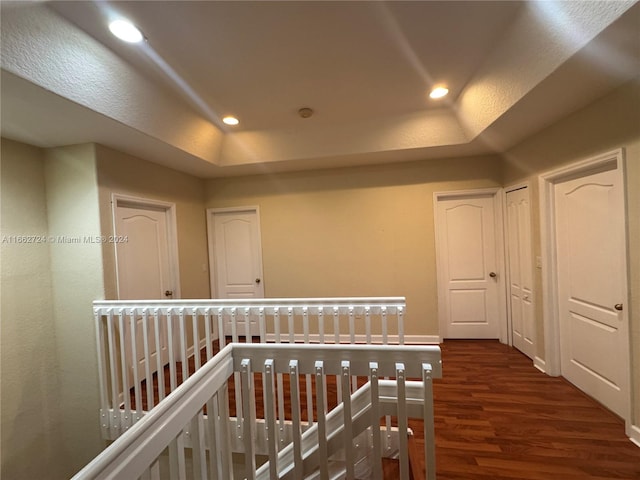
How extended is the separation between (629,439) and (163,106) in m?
4.34

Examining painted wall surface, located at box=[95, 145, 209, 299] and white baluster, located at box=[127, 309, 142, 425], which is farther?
painted wall surface, located at box=[95, 145, 209, 299]

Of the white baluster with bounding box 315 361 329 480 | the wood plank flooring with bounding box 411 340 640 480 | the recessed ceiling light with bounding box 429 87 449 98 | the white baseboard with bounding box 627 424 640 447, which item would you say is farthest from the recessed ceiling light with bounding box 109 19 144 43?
the white baseboard with bounding box 627 424 640 447

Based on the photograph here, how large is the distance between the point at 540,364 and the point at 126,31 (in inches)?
175

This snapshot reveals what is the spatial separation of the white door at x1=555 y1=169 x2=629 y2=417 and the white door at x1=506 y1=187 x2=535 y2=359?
14.9 inches

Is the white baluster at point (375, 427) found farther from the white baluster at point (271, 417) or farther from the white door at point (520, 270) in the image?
the white door at point (520, 270)

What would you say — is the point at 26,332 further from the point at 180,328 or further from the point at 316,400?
the point at 316,400

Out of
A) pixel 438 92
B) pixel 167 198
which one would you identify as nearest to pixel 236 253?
pixel 167 198

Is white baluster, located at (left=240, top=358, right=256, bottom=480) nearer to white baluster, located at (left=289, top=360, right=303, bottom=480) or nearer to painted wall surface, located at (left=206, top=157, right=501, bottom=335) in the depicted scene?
white baluster, located at (left=289, top=360, right=303, bottom=480)

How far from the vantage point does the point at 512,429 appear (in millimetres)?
2055

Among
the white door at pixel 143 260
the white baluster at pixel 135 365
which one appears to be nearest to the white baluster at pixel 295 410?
the white baluster at pixel 135 365

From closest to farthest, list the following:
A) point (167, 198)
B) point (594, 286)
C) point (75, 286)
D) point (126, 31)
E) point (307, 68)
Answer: point (126, 31) < point (307, 68) < point (594, 286) < point (75, 286) < point (167, 198)

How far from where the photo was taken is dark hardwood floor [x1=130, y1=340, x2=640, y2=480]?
1.73 metres

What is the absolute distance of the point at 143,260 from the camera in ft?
10.3

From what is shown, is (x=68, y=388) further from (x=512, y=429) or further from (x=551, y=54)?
(x=551, y=54)
